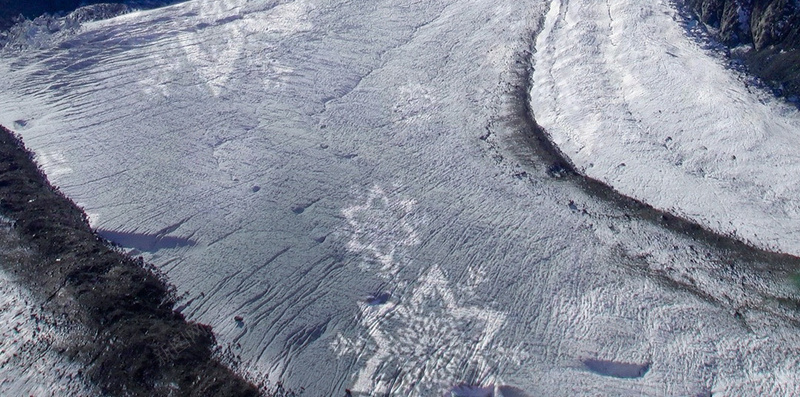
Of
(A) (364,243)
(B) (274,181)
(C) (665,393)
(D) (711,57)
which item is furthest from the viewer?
(D) (711,57)

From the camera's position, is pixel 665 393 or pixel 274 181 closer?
pixel 665 393

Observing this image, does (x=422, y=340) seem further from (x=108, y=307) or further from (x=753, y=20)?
(x=753, y=20)

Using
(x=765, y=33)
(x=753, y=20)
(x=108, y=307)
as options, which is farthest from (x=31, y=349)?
(x=753, y=20)

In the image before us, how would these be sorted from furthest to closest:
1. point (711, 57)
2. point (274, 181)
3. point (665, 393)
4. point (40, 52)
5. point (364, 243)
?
point (40, 52)
point (711, 57)
point (274, 181)
point (364, 243)
point (665, 393)

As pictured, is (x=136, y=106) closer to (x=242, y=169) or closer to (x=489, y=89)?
(x=242, y=169)

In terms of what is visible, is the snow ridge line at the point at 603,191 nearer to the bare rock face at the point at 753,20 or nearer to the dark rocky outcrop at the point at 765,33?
A: the dark rocky outcrop at the point at 765,33

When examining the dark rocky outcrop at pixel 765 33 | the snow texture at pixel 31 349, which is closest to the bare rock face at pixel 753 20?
the dark rocky outcrop at pixel 765 33

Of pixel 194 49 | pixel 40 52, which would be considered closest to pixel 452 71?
pixel 194 49
